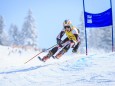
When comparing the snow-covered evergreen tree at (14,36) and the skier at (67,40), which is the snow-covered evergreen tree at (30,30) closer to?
the snow-covered evergreen tree at (14,36)

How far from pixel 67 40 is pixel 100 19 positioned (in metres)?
1.91

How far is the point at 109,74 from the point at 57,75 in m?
1.84

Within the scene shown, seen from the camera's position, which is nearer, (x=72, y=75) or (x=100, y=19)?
(x=72, y=75)

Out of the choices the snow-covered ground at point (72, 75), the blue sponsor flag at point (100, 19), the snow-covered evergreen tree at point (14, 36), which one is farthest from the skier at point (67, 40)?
the snow-covered evergreen tree at point (14, 36)

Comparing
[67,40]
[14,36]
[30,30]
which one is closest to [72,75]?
[67,40]

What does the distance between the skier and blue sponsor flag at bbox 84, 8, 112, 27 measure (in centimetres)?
106

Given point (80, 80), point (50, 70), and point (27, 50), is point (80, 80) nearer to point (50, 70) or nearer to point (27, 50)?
point (50, 70)

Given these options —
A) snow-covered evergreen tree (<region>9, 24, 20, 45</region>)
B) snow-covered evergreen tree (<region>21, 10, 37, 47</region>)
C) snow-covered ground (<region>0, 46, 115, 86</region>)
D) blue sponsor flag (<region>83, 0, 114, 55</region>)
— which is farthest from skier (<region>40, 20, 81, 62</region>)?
snow-covered evergreen tree (<region>9, 24, 20, 45</region>)

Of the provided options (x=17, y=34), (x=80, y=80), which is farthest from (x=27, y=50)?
(x=17, y=34)

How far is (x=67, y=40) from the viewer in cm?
1390

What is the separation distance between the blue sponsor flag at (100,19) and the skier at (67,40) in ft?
3.47

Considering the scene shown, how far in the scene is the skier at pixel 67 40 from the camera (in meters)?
13.5

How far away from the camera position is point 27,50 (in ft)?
79.1

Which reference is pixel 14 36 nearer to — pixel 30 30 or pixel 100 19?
pixel 30 30
